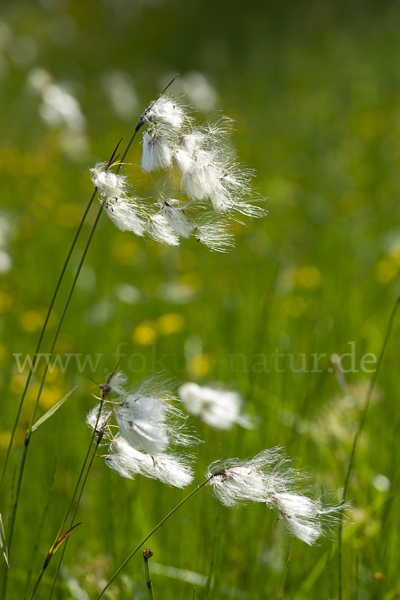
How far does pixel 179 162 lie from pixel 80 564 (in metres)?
1.09

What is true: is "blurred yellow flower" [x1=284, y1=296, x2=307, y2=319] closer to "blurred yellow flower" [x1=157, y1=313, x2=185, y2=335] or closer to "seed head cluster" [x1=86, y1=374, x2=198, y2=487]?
"blurred yellow flower" [x1=157, y1=313, x2=185, y2=335]

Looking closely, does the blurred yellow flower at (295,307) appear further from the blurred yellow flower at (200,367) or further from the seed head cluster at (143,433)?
the seed head cluster at (143,433)

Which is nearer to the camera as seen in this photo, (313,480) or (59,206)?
(313,480)

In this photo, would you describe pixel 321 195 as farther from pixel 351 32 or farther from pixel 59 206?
pixel 351 32

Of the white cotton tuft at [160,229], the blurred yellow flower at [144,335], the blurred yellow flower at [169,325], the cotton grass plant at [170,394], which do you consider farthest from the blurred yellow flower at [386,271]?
the white cotton tuft at [160,229]

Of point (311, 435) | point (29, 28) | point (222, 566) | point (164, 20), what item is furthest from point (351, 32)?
point (222, 566)

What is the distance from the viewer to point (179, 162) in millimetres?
863

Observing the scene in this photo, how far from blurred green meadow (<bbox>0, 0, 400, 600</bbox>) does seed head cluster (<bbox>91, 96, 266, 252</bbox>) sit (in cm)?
16

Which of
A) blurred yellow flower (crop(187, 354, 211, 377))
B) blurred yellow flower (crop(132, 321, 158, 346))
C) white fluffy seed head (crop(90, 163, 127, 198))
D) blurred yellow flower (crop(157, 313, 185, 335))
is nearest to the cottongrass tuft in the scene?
white fluffy seed head (crop(90, 163, 127, 198))

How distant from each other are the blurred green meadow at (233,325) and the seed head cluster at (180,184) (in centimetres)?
16

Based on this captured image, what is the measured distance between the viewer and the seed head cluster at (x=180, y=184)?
33.0 inches

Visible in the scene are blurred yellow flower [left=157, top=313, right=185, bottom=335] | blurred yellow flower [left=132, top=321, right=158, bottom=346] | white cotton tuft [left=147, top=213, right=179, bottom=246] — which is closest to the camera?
white cotton tuft [left=147, top=213, right=179, bottom=246]

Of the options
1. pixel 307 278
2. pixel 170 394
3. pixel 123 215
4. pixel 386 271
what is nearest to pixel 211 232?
pixel 123 215

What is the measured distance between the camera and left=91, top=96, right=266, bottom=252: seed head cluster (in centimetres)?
84
